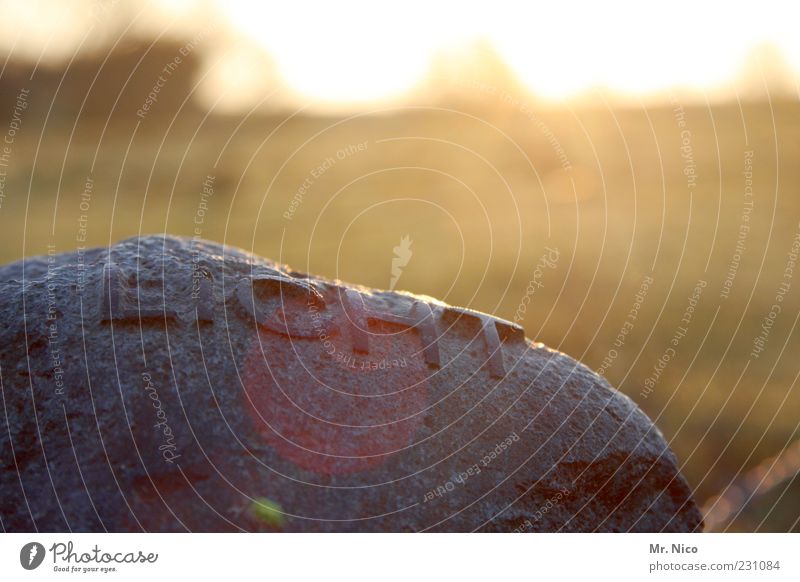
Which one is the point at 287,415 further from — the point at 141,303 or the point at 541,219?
the point at 541,219

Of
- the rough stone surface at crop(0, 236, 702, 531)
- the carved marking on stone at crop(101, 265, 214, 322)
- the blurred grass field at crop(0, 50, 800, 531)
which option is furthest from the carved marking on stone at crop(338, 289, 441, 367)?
the blurred grass field at crop(0, 50, 800, 531)

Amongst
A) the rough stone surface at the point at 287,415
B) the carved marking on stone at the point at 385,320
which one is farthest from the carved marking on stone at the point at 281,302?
the carved marking on stone at the point at 385,320

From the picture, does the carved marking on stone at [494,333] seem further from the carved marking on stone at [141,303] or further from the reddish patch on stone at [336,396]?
the carved marking on stone at [141,303]

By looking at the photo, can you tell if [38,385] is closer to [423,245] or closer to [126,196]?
[423,245]

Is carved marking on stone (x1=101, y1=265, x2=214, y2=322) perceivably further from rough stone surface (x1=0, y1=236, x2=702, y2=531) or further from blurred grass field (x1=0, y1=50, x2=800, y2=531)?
blurred grass field (x1=0, y1=50, x2=800, y2=531)

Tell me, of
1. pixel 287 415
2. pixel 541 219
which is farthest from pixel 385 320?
pixel 541 219
